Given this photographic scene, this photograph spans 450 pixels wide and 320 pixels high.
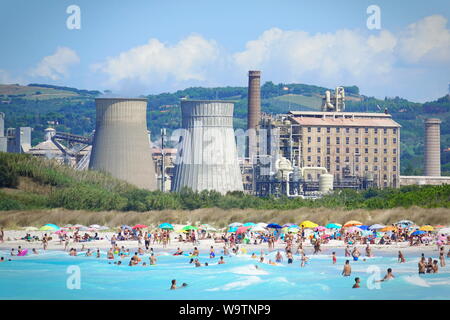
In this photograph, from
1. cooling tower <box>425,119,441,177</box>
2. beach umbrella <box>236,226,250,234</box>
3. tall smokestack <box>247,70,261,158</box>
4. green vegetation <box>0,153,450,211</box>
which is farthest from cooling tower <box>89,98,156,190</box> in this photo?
cooling tower <box>425,119,441,177</box>

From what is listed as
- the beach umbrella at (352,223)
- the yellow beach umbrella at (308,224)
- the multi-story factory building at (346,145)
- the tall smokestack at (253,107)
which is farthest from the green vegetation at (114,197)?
the tall smokestack at (253,107)

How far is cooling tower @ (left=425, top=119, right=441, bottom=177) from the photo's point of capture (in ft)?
375

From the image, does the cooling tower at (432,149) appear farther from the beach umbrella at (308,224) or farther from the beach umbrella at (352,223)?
the beach umbrella at (308,224)

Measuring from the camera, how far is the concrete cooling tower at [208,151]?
80.4 meters

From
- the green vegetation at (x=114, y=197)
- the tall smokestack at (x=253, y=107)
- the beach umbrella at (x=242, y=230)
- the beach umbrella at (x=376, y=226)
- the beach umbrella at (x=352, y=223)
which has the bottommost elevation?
the beach umbrella at (x=242, y=230)

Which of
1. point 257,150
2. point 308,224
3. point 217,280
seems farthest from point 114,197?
point 257,150

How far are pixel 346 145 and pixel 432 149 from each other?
23027 mm

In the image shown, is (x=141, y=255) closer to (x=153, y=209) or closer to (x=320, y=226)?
(x=320, y=226)

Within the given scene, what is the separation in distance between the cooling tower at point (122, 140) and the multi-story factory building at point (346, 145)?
1750 cm

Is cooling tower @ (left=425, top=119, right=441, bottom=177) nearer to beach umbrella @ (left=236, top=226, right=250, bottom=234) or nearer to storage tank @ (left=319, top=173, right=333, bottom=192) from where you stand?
storage tank @ (left=319, top=173, right=333, bottom=192)

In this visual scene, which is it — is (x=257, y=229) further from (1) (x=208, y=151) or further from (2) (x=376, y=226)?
(1) (x=208, y=151)

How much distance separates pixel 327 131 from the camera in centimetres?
9594

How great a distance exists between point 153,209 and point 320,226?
16.5 metres
